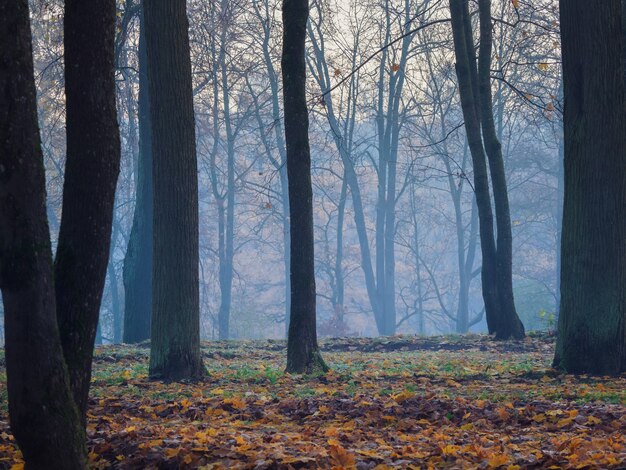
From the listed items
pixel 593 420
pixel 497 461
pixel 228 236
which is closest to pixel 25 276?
pixel 497 461

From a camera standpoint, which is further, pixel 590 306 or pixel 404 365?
pixel 404 365

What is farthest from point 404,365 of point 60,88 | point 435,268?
point 435,268

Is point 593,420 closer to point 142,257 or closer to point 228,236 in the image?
point 142,257

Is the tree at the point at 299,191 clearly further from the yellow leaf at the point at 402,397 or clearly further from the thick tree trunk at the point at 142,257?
the thick tree trunk at the point at 142,257

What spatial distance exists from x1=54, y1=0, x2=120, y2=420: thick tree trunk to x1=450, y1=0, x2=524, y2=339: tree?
12428 millimetres

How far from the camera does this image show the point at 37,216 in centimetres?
438

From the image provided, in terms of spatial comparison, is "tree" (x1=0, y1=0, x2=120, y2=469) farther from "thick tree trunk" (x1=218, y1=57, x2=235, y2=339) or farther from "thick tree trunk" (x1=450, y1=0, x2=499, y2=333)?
"thick tree trunk" (x1=218, y1=57, x2=235, y2=339)

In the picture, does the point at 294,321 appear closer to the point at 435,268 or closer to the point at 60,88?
the point at 60,88

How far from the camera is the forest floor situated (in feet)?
16.9

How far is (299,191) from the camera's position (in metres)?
10.7

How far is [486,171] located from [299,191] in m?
7.52

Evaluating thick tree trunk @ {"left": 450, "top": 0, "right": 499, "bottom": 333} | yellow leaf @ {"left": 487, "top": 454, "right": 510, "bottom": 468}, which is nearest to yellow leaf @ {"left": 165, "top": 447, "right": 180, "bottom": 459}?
yellow leaf @ {"left": 487, "top": 454, "right": 510, "bottom": 468}

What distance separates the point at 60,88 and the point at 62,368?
624 inches

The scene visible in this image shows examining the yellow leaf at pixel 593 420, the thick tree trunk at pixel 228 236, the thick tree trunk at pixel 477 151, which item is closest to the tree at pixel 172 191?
the yellow leaf at pixel 593 420
